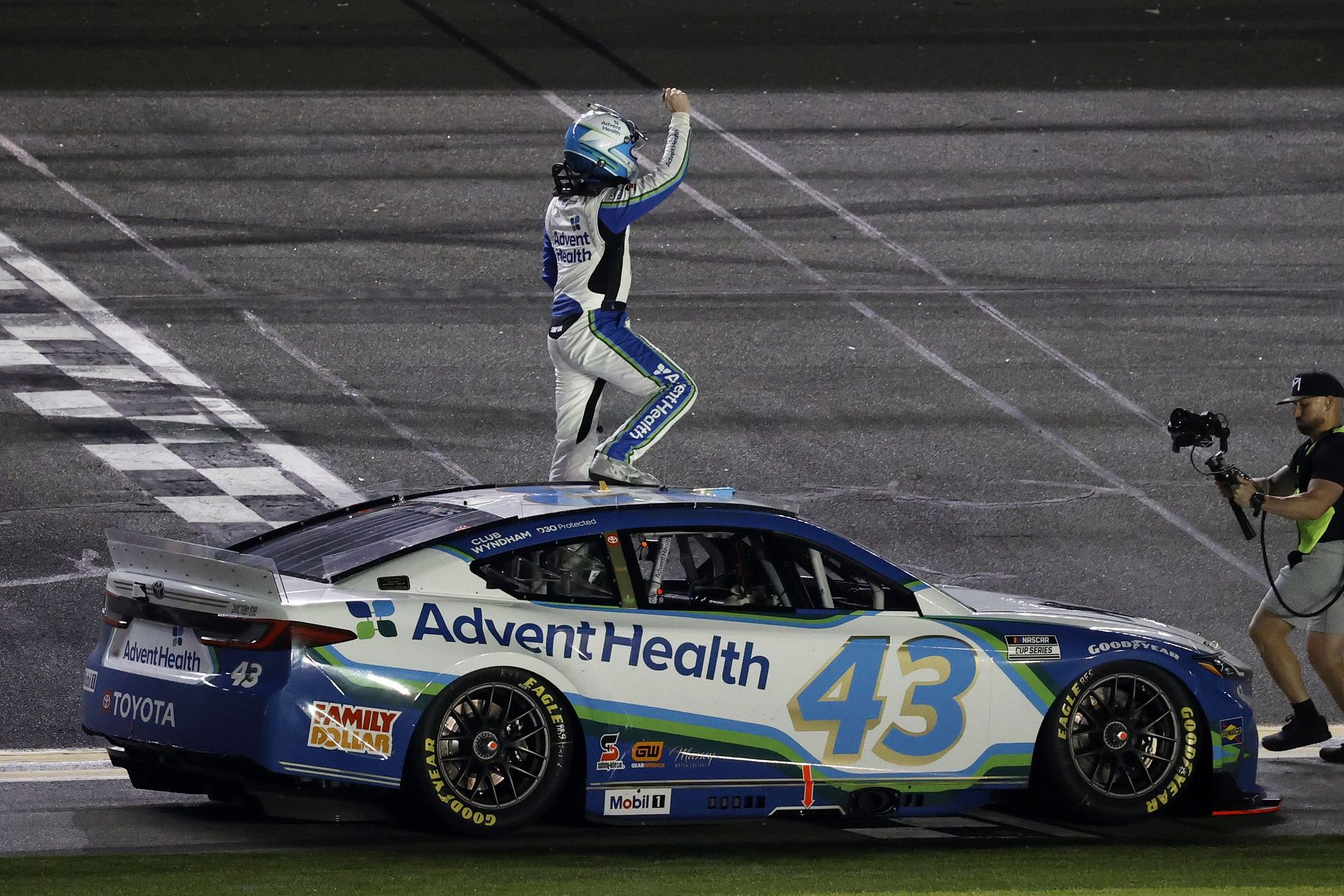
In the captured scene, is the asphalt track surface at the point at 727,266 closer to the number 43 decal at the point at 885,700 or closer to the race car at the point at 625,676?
the race car at the point at 625,676

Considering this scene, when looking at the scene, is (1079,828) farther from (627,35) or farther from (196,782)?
(627,35)

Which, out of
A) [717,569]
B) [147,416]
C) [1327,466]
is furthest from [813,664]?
[147,416]

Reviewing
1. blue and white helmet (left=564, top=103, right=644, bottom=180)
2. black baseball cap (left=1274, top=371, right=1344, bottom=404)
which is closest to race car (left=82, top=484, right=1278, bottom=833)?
black baseball cap (left=1274, top=371, right=1344, bottom=404)

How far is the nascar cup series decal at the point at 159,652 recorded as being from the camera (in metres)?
7.25

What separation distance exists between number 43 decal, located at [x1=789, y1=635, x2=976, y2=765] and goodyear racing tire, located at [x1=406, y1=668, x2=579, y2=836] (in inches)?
38.1

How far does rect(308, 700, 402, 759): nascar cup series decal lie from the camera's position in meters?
7.07

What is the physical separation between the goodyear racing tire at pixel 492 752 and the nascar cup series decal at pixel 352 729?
0.12 meters

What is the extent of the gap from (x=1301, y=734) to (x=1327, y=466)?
1.25 metres

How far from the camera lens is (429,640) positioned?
24.0 feet

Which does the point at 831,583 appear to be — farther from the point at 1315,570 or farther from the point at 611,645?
the point at 1315,570

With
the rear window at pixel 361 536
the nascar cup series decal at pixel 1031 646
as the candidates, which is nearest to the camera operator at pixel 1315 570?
the nascar cup series decal at pixel 1031 646

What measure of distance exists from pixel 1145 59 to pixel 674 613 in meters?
14.4

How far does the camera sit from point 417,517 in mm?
8039

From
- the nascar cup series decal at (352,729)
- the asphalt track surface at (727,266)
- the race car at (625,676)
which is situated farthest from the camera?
the asphalt track surface at (727,266)
